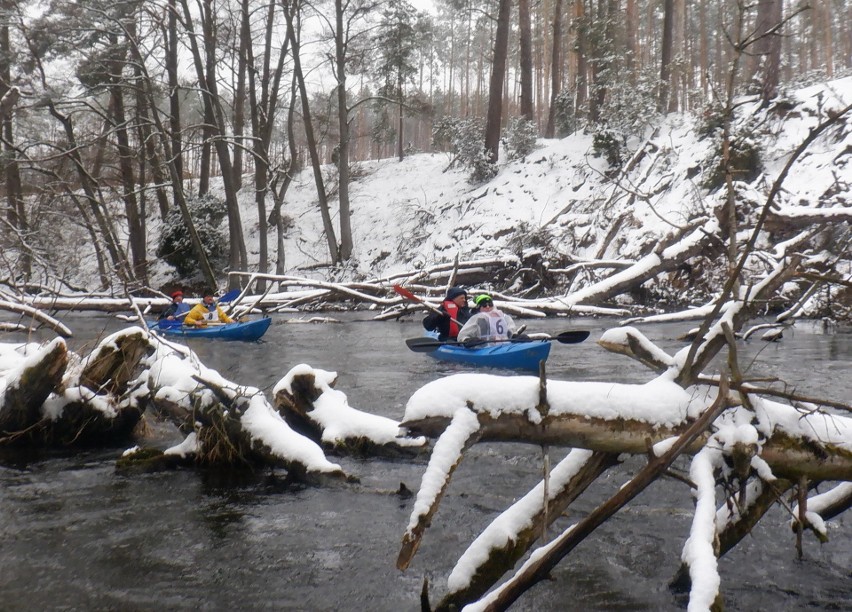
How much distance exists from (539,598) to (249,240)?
87.4 ft

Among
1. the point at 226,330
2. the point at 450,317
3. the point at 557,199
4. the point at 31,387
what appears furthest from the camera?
the point at 557,199

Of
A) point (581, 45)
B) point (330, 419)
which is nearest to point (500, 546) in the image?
point (330, 419)

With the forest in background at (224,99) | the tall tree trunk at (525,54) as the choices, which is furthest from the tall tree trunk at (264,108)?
the tall tree trunk at (525,54)

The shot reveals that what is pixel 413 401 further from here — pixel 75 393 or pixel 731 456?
pixel 75 393

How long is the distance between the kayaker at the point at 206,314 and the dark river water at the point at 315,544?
7.96 meters

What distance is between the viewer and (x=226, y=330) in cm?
1370

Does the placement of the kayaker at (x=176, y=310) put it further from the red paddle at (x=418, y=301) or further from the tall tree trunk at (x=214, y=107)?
the tall tree trunk at (x=214, y=107)

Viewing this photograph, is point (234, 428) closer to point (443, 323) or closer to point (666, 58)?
point (443, 323)

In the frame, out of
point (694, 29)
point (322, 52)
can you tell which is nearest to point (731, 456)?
point (322, 52)

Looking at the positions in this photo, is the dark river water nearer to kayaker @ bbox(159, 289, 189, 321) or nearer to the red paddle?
the red paddle

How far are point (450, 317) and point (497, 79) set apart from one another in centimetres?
1478

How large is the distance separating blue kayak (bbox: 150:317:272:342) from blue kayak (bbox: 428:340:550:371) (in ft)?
14.5

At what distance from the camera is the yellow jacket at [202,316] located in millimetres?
14117

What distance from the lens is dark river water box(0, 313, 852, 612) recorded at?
370 cm
